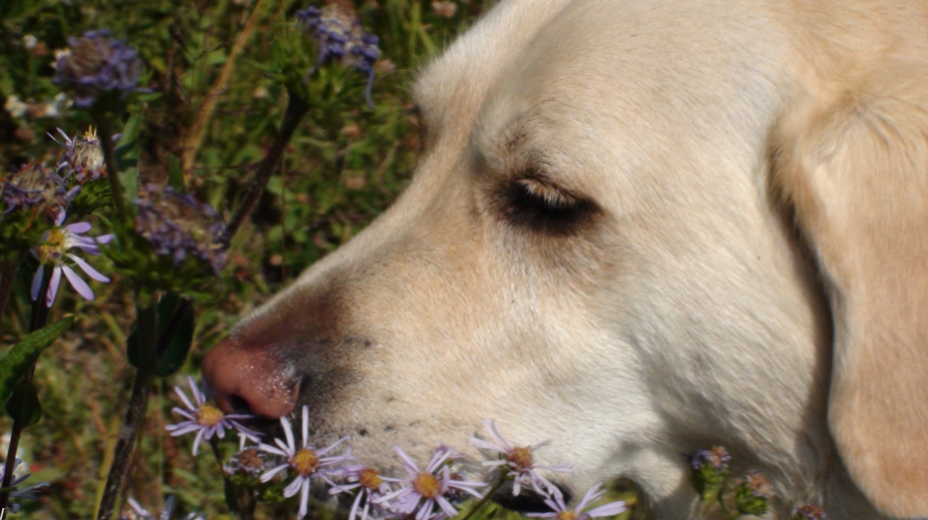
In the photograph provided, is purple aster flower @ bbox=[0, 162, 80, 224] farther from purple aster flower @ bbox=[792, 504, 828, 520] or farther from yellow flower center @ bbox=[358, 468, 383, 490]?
purple aster flower @ bbox=[792, 504, 828, 520]

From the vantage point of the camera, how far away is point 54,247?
157 cm

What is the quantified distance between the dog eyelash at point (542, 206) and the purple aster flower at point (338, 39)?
73 cm

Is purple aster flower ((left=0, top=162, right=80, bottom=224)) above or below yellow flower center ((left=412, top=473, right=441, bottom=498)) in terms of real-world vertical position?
above

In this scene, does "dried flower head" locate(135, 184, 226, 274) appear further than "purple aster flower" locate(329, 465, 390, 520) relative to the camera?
No

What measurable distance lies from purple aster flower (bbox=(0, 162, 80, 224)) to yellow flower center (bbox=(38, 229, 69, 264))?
7cm

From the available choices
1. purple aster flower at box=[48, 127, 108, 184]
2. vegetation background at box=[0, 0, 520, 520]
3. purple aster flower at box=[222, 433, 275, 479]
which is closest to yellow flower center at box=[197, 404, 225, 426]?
purple aster flower at box=[222, 433, 275, 479]

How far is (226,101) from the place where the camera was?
15.0 feet

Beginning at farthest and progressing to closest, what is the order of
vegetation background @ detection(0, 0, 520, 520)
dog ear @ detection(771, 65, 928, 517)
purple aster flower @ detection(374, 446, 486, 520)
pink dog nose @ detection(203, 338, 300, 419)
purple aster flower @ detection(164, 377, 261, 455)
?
1. vegetation background @ detection(0, 0, 520, 520)
2. pink dog nose @ detection(203, 338, 300, 419)
3. dog ear @ detection(771, 65, 928, 517)
4. purple aster flower @ detection(164, 377, 261, 455)
5. purple aster flower @ detection(374, 446, 486, 520)

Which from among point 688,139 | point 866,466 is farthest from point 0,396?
point 866,466

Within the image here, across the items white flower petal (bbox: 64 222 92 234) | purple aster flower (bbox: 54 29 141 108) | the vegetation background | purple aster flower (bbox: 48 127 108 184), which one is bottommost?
the vegetation background

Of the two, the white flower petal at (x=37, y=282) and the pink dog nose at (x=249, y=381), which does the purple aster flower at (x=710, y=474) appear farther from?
the white flower petal at (x=37, y=282)

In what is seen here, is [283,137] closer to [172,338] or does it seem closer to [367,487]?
[172,338]

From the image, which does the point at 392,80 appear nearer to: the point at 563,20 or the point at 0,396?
the point at 563,20

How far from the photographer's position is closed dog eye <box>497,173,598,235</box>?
2.24 metres
